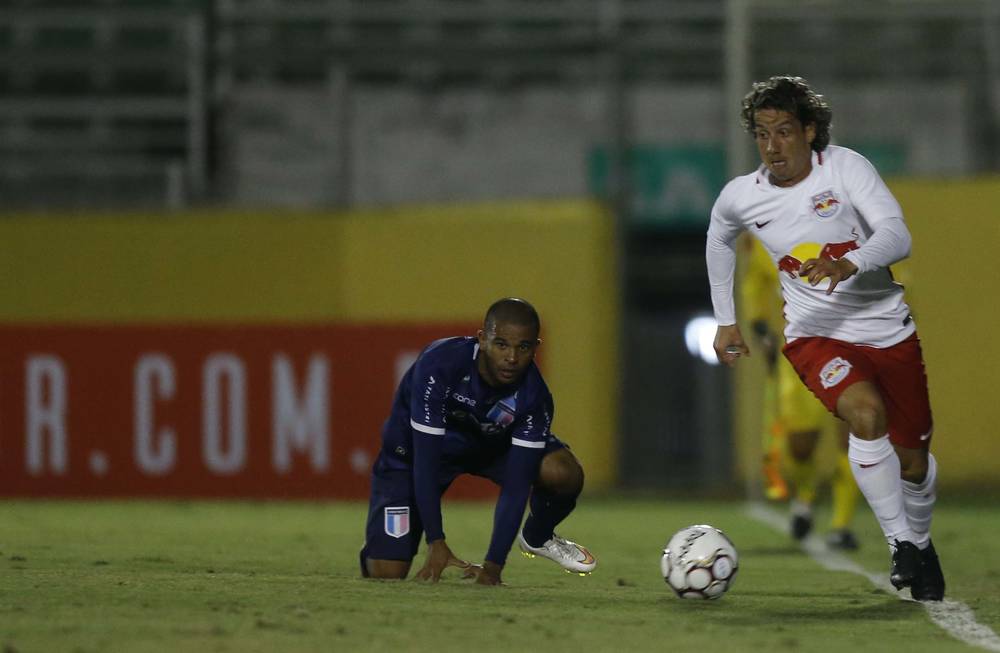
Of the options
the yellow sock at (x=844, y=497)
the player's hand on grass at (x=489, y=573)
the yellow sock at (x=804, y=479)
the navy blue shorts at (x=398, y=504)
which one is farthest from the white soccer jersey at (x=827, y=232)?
the yellow sock at (x=804, y=479)

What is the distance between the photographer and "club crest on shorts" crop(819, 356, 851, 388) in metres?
5.92

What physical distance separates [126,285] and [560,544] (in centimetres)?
810

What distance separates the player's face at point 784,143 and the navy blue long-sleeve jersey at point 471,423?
1.19 metres

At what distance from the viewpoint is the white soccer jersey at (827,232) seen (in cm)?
594

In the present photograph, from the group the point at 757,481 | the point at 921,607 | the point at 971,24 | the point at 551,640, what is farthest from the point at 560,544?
the point at 971,24

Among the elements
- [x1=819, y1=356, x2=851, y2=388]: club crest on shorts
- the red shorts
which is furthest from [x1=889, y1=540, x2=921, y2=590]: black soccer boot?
[x1=819, y1=356, x2=851, y2=388]: club crest on shorts

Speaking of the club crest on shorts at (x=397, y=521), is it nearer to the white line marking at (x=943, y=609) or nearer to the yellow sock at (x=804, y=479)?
the white line marking at (x=943, y=609)

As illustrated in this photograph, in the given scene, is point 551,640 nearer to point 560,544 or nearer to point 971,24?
point 560,544

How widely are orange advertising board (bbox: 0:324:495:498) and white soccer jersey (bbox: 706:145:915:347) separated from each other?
23.5 feet

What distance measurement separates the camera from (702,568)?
19.1 feet

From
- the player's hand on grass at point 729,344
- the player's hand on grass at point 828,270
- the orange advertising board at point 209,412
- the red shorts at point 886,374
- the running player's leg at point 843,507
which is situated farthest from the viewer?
the orange advertising board at point 209,412

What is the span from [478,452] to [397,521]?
1.39 ft

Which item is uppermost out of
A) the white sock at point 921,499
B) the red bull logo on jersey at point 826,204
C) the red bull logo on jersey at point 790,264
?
the red bull logo on jersey at point 826,204

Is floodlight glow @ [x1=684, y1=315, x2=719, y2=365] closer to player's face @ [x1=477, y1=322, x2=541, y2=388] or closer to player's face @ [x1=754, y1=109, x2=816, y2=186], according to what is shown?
player's face @ [x1=754, y1=109, x2=816, y2=186]
